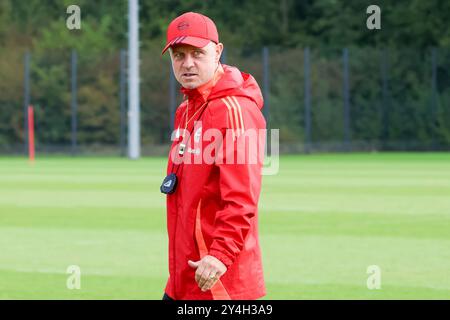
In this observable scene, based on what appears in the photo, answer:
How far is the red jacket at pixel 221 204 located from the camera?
588 centimetres

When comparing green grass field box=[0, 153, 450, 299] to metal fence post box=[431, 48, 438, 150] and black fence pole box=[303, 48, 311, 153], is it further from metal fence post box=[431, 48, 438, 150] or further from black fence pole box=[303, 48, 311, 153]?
metal fence post box=[431, 48, 438, 150]

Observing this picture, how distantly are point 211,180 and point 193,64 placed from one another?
0.60 metres

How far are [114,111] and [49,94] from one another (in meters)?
2.75

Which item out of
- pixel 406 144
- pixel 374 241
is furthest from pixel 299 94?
pixel 374 241

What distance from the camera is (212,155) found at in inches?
234

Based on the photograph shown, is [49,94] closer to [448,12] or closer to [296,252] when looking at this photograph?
[448,12]

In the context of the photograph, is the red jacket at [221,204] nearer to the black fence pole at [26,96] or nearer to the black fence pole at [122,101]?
the black fence pole at [122,101]

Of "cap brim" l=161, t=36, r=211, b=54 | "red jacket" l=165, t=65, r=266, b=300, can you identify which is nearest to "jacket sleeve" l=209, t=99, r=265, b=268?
"red jacket" l=165, t=65, r=266, b=300

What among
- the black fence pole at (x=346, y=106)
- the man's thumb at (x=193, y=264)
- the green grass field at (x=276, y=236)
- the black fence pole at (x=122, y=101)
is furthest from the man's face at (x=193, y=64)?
the black fence pole at (x=346, y=106)

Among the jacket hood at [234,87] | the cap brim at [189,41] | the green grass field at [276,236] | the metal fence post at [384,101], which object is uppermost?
the metal fence post at [384,101]

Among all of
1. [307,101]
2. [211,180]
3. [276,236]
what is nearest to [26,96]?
[307,101]

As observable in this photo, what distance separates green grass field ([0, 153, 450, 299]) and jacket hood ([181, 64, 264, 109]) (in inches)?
194

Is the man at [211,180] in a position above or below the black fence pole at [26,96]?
below

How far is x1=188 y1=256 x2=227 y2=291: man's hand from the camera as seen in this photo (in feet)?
19.1
